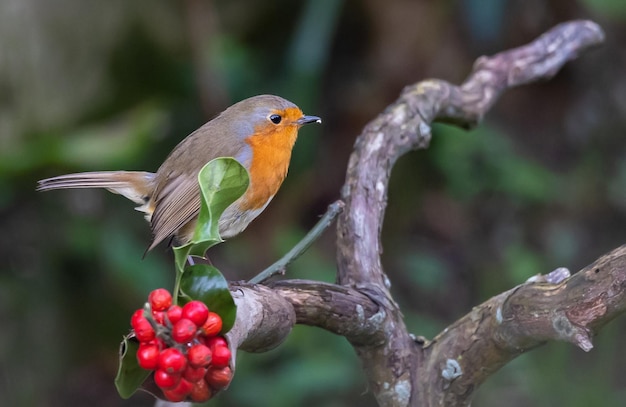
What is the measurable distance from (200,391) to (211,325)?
0.12 metres

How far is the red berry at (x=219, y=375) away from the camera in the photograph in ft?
4.83

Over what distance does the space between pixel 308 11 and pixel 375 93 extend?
575mm

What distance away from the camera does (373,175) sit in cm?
259

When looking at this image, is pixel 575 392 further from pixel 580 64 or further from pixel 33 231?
pixel 33 231

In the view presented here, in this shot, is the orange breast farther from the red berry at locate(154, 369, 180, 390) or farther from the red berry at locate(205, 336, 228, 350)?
the red berry at locate(154, 369, 180, 390)

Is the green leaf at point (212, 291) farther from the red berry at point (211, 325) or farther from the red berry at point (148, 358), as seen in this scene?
the red berry at point (148, 358)

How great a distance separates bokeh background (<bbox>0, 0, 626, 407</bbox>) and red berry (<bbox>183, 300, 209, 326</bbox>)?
245 cm

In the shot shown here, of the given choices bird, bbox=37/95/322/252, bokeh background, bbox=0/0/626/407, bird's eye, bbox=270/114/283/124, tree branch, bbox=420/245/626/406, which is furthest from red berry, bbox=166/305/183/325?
bokeh background, bbox=0/0/626/407

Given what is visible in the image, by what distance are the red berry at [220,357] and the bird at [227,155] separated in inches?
43.8

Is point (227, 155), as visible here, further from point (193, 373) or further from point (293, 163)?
point (293, 163)

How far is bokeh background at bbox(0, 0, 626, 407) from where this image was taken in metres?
3.96

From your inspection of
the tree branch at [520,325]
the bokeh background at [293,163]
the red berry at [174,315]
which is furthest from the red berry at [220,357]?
the bokeh background at [293,163]

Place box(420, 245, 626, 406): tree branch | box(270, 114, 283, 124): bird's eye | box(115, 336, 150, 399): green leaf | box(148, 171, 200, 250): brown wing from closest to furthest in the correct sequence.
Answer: box(115, 336, 150, 399): green leaf → box(420, 245, 626, 406): tree branch → box(148, 171, 200, 250): brown wing → box(270, 114, 283, 124): bird's eye

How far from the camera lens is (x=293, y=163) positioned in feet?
14.7
